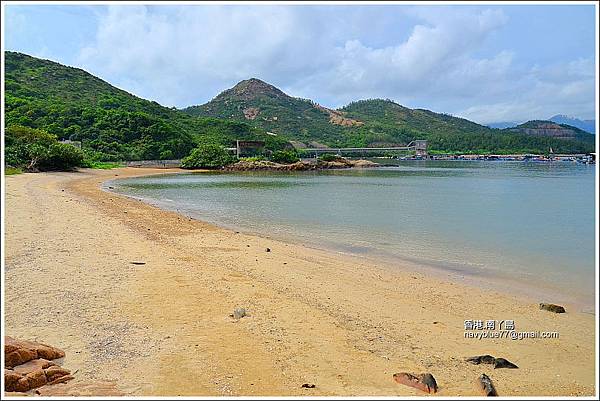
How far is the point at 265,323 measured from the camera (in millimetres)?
6031

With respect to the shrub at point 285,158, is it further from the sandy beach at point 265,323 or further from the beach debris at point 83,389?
the beach debris at point 83,389

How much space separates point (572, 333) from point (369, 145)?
425 ft

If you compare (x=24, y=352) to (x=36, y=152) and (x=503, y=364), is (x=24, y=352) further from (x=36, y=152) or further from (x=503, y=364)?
(x=36, y=152)

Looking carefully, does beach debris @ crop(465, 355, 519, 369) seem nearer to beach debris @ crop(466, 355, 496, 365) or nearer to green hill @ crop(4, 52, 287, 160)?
beach debris @ crop(466, 355, 496, 365)

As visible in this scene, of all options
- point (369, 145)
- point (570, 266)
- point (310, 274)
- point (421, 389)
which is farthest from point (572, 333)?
point (369, 145)

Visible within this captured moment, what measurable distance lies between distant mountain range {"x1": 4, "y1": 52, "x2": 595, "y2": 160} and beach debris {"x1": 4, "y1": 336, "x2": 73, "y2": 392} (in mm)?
53528

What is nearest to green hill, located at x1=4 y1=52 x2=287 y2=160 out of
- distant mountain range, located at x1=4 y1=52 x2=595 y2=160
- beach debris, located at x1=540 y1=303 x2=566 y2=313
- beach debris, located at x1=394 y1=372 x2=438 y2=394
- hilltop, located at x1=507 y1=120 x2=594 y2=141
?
distant mountain range, located at x1=4 y1=52 x2=595 y2=160

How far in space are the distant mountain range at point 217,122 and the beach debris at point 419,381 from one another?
5532 centimetres

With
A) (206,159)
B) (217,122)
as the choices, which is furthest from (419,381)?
(217,122)

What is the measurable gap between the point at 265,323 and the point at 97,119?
74.3 meters

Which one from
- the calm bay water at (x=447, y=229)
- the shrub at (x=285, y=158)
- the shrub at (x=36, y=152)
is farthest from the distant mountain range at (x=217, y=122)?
the calm bay water at (x=447, y=229)

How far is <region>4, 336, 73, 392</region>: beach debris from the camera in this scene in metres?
3.78

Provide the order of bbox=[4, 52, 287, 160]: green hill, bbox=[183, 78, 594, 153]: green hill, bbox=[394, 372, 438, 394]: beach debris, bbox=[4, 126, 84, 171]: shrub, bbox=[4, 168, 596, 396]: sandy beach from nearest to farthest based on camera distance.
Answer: bbox=[394, 372, 438, 394]: beach debris < bbox=[4, 168, 596, 396]: sandy beach < bbox=[4, 126, 84, 171]: shrub < bbox=[4, 52, 287, 160]: green hill < bbox=[183, 78, 594, 153]: green hill

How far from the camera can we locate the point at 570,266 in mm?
11172
